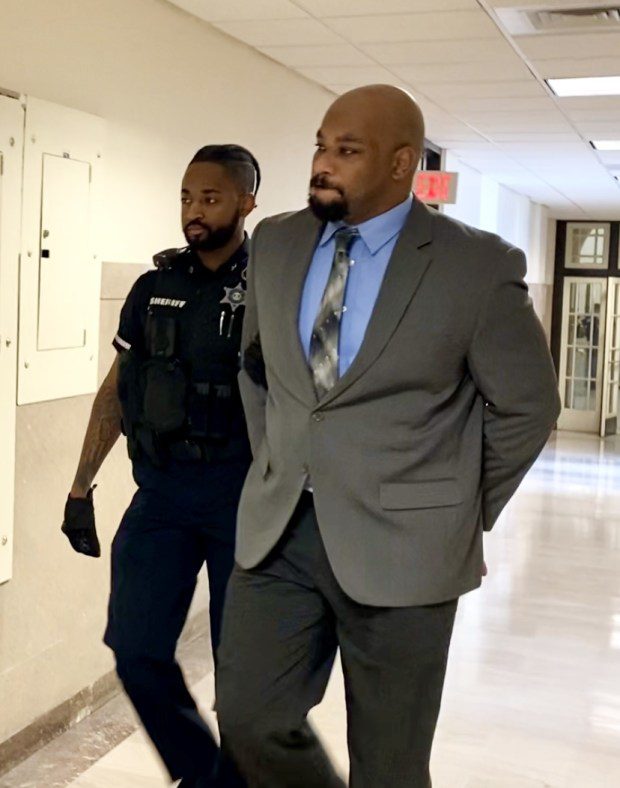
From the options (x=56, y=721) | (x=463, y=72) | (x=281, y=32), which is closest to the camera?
(x=56, y=721)

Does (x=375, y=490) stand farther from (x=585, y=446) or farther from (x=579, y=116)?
(x=585, y=446)

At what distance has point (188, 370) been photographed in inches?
105

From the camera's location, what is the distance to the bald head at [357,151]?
6.98 ft

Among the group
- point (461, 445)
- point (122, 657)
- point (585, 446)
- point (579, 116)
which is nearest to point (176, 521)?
point (122, 657)

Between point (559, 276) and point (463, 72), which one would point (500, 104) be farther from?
point (559, 276)

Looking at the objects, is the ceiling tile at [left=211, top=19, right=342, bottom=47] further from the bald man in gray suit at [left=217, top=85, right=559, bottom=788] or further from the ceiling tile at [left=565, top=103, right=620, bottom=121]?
the bald man in gray suit at [left=217, top=85, right=559, bottom=788]

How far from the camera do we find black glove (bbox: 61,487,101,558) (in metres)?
2.81

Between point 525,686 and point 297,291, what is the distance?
2.60 meters

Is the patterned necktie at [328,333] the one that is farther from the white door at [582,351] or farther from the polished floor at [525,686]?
the white door at [582,351]

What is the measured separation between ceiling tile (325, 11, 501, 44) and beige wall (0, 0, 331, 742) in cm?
53

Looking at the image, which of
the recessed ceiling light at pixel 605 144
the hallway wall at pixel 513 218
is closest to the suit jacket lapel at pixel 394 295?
the hallway wall at pixel 513 218

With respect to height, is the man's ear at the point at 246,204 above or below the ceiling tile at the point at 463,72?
below

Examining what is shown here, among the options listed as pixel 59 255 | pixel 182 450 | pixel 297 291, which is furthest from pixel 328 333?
pixel 59 255

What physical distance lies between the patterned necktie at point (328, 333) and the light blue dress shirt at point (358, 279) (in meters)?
0.01
